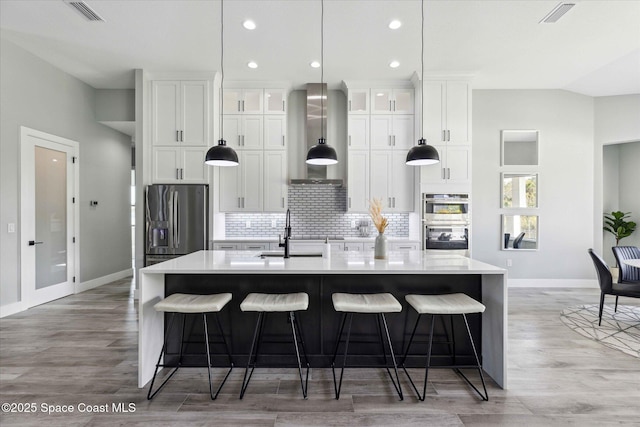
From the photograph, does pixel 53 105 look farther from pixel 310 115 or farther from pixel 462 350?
pixel 462 350

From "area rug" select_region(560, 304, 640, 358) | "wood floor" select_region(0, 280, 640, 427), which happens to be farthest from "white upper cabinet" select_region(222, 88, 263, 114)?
"area rug" select_region(560, 304, 640, 358)

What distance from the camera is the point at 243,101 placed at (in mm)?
5297

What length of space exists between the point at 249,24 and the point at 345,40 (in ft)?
3.89

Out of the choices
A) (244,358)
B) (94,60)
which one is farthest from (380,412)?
(94,60)

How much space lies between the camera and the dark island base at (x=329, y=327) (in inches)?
105

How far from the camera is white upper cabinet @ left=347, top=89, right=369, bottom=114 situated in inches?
207

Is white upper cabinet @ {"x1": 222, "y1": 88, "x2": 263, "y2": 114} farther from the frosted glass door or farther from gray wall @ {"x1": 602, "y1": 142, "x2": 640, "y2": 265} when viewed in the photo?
gray wall @ {"x1": 602, "y1": 142, "x2": 640, "y2": 265}

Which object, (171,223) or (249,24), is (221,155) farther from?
(171,223)

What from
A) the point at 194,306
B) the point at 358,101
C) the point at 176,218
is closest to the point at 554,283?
the point at 358,101

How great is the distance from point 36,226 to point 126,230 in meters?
2.09

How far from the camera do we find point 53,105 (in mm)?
4859

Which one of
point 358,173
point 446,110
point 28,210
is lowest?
point 28,210

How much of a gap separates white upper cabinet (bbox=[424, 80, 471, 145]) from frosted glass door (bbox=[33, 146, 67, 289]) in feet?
18.7

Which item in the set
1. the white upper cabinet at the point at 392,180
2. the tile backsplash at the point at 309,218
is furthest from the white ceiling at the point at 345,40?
the tile backsplash at the point at 309,218
